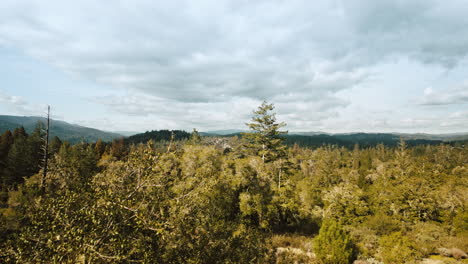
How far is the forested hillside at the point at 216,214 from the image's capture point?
410 cm

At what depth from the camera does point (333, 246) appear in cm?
1511

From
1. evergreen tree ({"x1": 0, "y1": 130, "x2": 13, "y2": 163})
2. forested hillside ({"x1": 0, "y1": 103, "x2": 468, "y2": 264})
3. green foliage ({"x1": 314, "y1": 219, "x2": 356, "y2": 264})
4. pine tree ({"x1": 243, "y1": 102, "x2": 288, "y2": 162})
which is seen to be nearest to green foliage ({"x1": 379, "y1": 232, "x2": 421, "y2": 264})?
forested hillside ({"x1": 0, "y1": 103, "x2": 468, "y2": 264})

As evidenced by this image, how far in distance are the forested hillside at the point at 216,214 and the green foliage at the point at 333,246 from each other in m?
0.07

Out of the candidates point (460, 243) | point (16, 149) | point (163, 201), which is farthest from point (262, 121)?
point (16, 149)

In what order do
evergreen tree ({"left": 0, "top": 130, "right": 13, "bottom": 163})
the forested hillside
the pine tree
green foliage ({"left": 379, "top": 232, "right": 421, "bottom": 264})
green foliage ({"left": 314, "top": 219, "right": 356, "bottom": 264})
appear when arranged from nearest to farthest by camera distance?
the forested hillside < green foliage ({"left": 379, "top": 232, "right": 421, "bottom": 264}) < green foliage ({"left": 314, "top": 219, "right": 356, "bottom": 264}) < the pine tree < evergreen tree ({"left": 0, "top": 130, "right": 13, "bottom": 163})

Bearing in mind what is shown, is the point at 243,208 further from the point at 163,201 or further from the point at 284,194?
the point at 163,201

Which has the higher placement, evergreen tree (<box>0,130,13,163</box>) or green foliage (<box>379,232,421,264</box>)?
evergreen tree (<box>0,130,13,163</box>)

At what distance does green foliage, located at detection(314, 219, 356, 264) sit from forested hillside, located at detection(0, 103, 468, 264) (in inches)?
2.9

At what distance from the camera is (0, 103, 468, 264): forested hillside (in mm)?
4098

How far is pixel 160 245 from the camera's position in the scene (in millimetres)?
5812

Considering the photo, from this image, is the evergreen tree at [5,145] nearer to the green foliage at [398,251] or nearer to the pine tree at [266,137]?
the pine tree at [266,137]

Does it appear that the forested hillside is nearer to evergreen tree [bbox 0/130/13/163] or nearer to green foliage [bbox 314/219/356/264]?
green foliage [bbox 314/219/356/264]

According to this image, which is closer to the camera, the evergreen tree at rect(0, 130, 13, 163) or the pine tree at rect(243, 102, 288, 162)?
the pine tree at rect(243, 102, 288, 162)

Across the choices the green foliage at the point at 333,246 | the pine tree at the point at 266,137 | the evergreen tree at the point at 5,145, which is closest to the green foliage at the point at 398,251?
the green foliage at the point at 333,246
